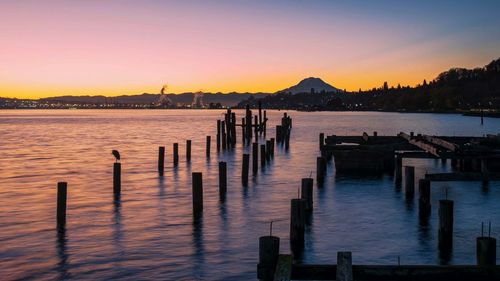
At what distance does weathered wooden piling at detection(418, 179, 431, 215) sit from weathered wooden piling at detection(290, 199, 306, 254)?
5.59 m

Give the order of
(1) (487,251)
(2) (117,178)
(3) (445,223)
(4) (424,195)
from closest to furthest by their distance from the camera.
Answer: (1) (487,251) < (3) (445,223) < (4) (424,195) < (2) (117,178)

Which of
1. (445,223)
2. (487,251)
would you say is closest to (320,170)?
Answer: (445,223)

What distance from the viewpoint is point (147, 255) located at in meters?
14.8

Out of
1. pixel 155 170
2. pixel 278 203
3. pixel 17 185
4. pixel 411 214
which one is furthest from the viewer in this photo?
pixel 155 170

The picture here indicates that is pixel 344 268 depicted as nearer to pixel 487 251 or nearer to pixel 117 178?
pixel 487 251

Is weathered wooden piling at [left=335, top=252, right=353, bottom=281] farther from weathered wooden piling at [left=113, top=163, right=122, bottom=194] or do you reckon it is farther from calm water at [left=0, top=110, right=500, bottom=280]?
weathered wooden piling at [left=113, top=163, right=122, bottom=194]

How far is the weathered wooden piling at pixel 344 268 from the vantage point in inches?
307

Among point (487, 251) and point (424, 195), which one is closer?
point (487, 251)

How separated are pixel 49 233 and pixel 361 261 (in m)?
9.70

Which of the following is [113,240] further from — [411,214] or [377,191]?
[377,191]

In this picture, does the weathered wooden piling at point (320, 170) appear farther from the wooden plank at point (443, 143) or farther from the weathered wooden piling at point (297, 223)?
A: the weathered wooden piling at point (297, 223)

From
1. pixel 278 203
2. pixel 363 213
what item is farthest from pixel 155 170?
pixel 363 213

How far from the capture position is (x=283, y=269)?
26.2 feet

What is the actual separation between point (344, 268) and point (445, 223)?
7.37 meters
